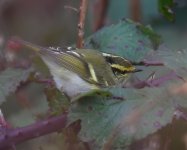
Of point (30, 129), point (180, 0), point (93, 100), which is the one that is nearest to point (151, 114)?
point (93, 100)

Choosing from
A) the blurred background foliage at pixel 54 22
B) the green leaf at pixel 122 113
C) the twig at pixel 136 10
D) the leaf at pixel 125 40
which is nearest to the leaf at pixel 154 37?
the leaf at pixel 125 40

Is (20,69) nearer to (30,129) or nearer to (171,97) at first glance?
(30,129)

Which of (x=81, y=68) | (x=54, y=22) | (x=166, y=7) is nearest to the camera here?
(x=81, y=68)

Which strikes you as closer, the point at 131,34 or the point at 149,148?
the point at 149,148

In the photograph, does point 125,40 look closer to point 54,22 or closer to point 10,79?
point 10,79

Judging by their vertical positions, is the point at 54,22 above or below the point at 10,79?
below

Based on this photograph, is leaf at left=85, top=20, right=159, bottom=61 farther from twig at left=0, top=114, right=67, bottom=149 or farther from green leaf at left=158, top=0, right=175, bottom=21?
twig at left=0, top=114, right=67, bottom=149

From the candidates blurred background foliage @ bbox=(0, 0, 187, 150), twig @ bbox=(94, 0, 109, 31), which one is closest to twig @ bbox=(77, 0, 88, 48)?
twig @ bbox=(94, 0, 109, 31)

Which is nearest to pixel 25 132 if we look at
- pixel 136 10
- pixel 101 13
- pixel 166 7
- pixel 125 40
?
pixel 125 40
